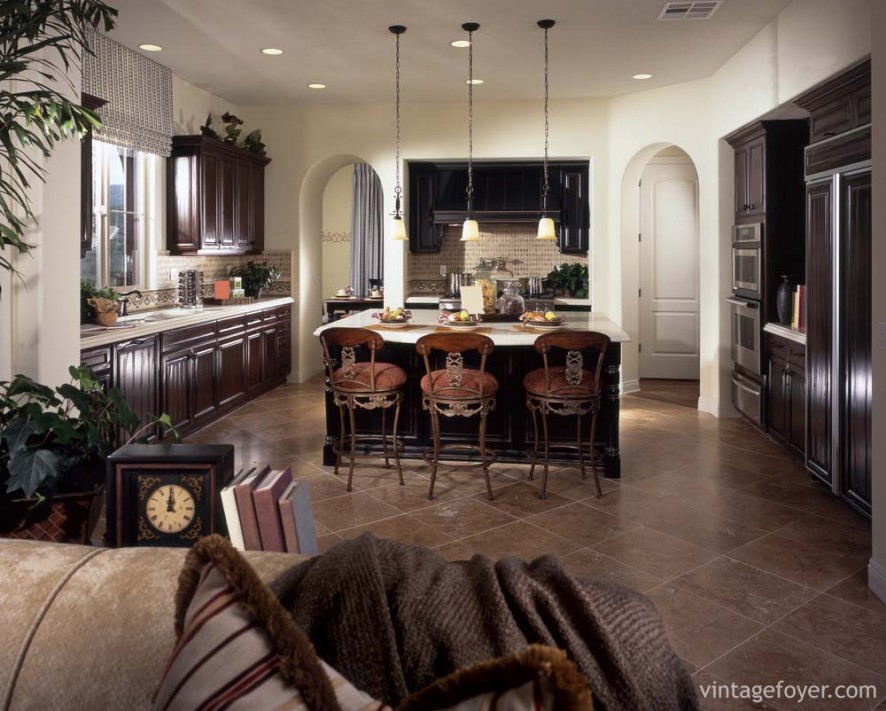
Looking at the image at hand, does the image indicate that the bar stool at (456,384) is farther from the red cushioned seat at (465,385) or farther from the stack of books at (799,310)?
the stack of books at (799,310)

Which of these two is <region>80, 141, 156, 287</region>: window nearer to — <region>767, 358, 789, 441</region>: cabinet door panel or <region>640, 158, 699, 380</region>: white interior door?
<region>767, 358, 789, 441</region>: cabinet door panel

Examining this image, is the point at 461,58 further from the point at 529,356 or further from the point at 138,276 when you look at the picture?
the point at 138,276

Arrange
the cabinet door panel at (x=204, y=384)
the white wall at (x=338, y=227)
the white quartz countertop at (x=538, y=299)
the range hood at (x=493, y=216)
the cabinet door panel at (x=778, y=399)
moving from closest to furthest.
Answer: the cabinet door panel at (x=778, y=399) → the cabinet door panel at (x=204, y=384) → the white quartz countertop at (x=538, y=299) → the range hood at (x=493, y=216) → the white wall at (x=338, y=227)

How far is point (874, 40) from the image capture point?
3.00 meters

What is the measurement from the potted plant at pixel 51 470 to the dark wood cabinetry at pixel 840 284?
3.35 meters

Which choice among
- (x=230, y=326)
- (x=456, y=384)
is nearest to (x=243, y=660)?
(x=456, y=384)

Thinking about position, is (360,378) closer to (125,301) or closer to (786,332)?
(125,301)

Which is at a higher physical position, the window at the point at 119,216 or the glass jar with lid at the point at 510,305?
the window at the point at 119,216

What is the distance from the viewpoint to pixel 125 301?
224 inches

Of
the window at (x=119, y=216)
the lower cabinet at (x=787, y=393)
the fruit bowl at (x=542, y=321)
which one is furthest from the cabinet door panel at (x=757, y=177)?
the window at (x=119, y=216)

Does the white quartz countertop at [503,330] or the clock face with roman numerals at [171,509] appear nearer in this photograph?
the clock face with roman numerals at [171,509]

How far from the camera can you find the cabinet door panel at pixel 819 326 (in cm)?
427

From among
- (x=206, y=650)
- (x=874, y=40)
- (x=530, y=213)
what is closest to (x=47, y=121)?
(x=206, y=650)

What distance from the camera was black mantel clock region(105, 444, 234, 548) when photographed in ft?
5.56
